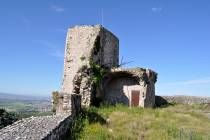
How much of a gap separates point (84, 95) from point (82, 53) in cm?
330

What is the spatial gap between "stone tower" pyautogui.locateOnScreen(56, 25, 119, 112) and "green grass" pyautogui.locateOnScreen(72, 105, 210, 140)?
4051 millimetres

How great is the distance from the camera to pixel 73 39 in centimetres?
2625

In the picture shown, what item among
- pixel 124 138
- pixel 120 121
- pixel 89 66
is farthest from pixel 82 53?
pixel 124 138

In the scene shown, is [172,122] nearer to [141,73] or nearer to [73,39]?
[141,73]

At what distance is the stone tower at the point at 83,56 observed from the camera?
24984mm

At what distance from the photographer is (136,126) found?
17031 mm

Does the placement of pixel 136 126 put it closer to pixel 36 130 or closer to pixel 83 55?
pixel 36 130

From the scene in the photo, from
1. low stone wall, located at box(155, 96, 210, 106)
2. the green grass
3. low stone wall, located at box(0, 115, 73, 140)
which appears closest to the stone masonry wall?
the green grass

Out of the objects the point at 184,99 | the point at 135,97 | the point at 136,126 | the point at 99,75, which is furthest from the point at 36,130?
the point at 184,99

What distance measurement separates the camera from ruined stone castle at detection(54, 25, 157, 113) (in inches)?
988

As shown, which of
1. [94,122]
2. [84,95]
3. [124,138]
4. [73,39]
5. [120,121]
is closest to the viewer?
[124,138]

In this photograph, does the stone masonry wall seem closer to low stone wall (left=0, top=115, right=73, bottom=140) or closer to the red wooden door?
the red wooden door

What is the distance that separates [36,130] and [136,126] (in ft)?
25.8

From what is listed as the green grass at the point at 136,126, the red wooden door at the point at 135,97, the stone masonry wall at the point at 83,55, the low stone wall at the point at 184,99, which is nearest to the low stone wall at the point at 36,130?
the green grass at the point at 136,126
